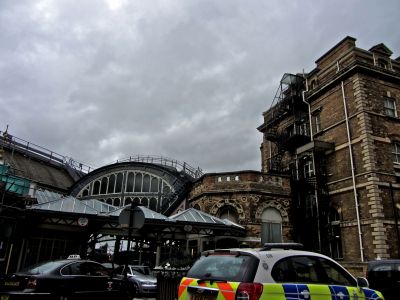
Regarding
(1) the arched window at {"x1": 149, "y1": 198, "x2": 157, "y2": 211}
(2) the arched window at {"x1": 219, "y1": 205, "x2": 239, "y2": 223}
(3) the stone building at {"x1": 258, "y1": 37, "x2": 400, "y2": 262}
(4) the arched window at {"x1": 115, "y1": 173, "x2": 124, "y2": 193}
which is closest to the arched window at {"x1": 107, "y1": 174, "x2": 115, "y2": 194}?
(4) the arched window at {"x1": 115, "y1": 173, "x2": 124, "y2": 193}

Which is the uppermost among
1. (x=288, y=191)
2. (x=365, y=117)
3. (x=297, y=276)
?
(x=365, y=117)

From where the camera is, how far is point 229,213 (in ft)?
80.7

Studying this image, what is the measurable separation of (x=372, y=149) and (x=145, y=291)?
55.1 ft

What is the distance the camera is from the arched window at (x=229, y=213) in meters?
24.3

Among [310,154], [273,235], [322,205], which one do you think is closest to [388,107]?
[310,154]

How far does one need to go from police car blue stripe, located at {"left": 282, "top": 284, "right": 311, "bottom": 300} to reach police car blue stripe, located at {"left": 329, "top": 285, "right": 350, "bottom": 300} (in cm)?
60

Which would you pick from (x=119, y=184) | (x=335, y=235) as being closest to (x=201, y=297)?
(x=335, y=235)

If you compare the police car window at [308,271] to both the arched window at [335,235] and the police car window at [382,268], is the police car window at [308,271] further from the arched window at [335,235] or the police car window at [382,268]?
the arched window at [335,235]

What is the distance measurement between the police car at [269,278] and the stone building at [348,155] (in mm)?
17086

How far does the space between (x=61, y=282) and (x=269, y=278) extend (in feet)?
22.3

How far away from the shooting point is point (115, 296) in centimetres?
1125

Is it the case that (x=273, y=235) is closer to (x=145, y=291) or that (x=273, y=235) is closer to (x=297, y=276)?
(x=145, y=291)

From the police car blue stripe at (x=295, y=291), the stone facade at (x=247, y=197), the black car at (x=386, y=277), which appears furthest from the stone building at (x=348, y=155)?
the police car blue stripe at (x=295, y=291)

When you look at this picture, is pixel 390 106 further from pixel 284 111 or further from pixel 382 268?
pixel 382 268
